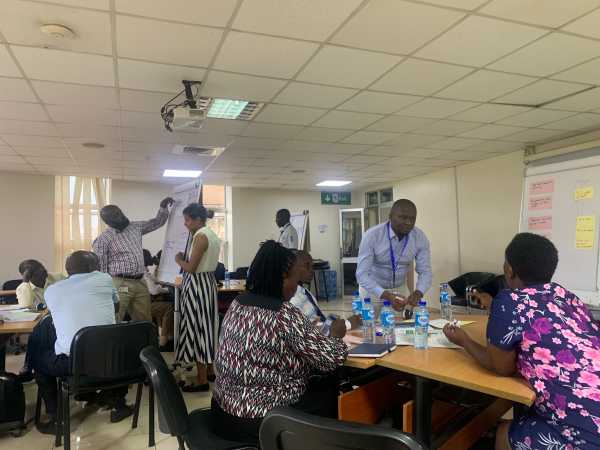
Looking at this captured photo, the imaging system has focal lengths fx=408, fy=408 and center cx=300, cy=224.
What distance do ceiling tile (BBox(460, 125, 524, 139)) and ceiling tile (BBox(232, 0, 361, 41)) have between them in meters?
2.87

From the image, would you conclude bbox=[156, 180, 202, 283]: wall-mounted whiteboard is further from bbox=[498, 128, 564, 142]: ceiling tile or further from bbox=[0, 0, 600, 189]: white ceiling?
bbox=[498, 128, 564, 142]: ceiling tile

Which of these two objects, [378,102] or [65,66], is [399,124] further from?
[65,66]

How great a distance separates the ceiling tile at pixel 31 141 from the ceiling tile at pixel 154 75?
218 cm

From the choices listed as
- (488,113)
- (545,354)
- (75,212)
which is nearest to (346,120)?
(488,113)

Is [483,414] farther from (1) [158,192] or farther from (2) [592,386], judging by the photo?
(1) [158,192]

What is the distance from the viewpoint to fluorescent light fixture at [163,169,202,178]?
6.92m

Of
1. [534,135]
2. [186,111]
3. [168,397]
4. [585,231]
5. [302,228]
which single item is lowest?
[168,397]

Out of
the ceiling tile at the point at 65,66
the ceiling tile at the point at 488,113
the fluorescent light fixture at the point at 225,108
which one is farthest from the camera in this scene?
the ceiling tile at the point at 488,113

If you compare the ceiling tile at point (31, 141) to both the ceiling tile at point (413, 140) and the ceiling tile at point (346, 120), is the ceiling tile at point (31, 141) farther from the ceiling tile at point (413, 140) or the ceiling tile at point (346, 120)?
the ceiling tile at point (413, 140)

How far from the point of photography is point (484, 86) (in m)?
3.32

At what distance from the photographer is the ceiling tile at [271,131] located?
14.2 ft

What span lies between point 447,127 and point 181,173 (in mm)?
4551

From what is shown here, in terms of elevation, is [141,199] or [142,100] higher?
[142,100]

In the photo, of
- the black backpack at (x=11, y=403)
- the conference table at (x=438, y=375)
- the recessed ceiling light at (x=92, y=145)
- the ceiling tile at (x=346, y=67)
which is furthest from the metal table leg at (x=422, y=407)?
the recessed ceiling light at (x=92, y=145)
